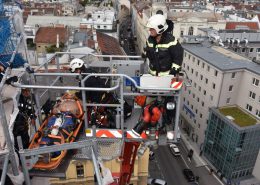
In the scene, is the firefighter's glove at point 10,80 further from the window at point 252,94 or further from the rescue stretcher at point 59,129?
the window at point 252,94

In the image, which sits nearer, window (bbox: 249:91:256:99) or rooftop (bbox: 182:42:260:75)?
window (bbox: 249:91:256:99)

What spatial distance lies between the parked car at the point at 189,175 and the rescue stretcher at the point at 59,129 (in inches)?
827

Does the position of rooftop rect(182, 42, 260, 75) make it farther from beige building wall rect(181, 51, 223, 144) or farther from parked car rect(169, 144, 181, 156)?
parked car rect(169, 144, 181, 156)

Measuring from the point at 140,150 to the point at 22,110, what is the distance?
3527 millimetres

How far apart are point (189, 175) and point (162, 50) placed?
21.3 m

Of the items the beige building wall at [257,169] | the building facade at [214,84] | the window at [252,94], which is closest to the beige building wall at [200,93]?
the building facade at [214,84]

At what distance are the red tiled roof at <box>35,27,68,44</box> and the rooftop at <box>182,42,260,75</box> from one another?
59.3 feet

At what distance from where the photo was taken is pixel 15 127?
7441 mm

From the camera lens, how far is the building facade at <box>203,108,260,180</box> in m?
25.0

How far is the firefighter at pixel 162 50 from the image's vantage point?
8.48m

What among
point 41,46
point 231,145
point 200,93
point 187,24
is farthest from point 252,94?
point 41,46

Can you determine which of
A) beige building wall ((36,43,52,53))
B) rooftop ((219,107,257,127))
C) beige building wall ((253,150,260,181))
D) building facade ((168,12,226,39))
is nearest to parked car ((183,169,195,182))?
beige building wall ((253,150,260,181))

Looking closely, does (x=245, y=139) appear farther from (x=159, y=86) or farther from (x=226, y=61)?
(x=159, y=86)

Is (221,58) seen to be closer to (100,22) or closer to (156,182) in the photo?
(156,182)
